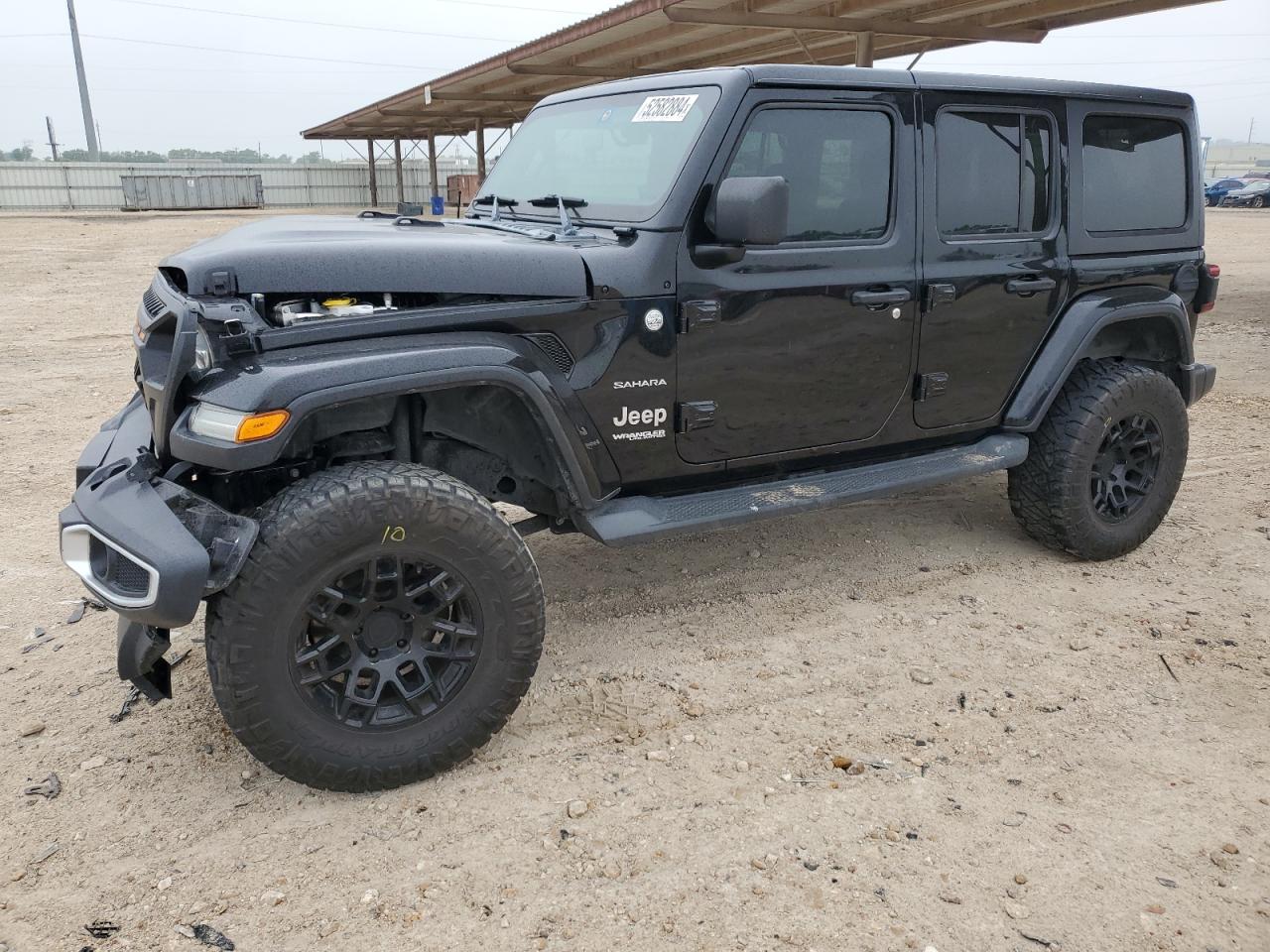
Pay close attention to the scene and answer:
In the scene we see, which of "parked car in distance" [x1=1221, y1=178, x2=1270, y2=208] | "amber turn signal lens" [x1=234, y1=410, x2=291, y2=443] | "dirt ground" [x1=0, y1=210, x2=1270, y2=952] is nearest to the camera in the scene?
"dirt ground" [x1=0, y1=210, x2=1270, y2=952]

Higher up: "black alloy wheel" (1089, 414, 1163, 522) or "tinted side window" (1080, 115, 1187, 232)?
"tinted side window" (1080, 115, 1187, 232)

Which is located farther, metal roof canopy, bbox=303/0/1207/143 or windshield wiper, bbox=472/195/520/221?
metal roof canopy, bbox=303/0/1207/143

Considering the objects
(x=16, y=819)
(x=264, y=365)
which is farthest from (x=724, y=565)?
(x=16, y=819)

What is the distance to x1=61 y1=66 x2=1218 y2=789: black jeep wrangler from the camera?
2.61 meters

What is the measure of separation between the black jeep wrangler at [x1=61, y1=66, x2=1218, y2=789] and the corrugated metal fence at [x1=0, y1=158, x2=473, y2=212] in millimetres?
37127

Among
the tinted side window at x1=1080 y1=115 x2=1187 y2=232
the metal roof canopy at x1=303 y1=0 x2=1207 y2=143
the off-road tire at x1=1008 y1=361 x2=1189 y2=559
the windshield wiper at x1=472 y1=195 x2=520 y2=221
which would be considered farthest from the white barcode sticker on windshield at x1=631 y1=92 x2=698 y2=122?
the metal roof canopy at x1=303 y1=0 x2=1207 y2=143

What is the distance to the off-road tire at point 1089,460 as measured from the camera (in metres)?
4.24

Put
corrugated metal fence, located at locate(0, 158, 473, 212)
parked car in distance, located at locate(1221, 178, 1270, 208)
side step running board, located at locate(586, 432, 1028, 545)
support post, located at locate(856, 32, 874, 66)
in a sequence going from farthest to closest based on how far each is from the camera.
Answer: corrugated metal fence, located at locate(0, 158, 473, 212), parked car in distance, located at locate(1221, 178, 1270, 208), support post, located at locate(856, 32, 874, 66), side step running board, located at locate(586, 432, 1028, 545)

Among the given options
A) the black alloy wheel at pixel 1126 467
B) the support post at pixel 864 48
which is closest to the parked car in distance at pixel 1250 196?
the support post at pixel 864 48

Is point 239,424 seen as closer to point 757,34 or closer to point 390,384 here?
point 390,384

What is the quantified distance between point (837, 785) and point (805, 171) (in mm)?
2114

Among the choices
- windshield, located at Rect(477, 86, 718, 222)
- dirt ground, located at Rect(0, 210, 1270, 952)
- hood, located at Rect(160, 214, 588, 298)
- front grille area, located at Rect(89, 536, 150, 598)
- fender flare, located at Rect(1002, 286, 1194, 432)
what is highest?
windshield, located at Rect(477, 86, 718, 222)

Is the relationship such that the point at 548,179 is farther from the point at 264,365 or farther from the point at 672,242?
the point at 264,365

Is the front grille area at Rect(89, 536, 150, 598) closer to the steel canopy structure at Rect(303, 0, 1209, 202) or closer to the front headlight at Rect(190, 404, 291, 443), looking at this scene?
the front headlight at Rect(190, 404, 291, 443)
